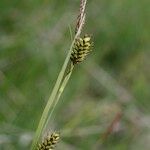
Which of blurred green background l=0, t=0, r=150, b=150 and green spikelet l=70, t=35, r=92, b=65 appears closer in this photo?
green spikelet l=70, t=35, r=92, b=65

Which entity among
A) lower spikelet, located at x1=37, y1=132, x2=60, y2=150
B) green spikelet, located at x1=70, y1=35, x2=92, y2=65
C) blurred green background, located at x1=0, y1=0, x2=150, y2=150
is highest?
blurred green background, located at x1=0, y1=0, x2=150, y2=150

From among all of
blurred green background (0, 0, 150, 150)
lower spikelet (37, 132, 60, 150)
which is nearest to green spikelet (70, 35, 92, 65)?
lower spikelet (37, 132, 60, 150)

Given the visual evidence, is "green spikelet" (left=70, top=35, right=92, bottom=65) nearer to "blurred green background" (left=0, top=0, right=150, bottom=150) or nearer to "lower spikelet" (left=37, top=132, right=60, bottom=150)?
"lower spikelet" (left=37, top=132, right=60, bottom=150)

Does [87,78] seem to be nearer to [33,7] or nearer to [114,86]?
[114,86]

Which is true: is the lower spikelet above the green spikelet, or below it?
below

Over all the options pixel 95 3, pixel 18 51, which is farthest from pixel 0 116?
pixel 95 3

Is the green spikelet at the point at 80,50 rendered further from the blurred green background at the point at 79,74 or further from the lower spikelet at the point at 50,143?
the blurred green background at the point at 79,74

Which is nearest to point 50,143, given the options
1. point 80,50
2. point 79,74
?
point 80,50
